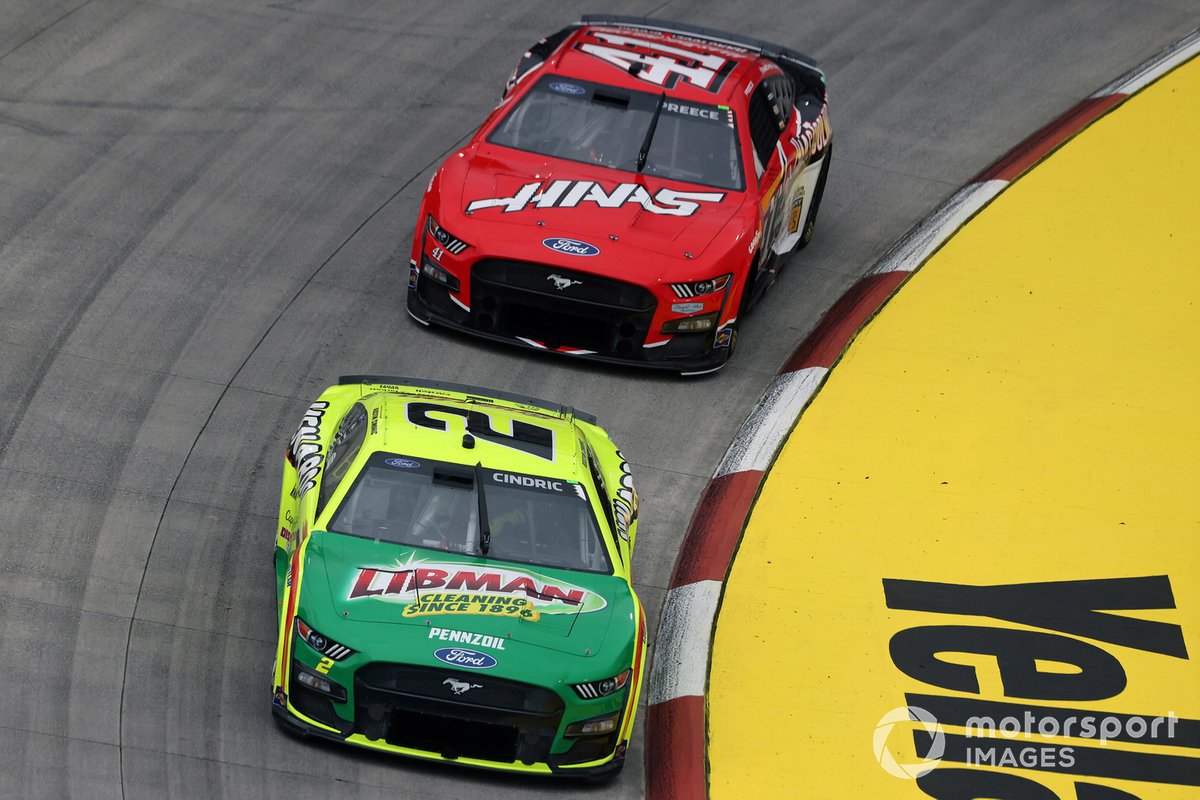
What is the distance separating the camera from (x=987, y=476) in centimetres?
1148

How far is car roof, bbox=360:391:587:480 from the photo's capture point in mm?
9297

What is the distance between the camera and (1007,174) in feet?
50.1

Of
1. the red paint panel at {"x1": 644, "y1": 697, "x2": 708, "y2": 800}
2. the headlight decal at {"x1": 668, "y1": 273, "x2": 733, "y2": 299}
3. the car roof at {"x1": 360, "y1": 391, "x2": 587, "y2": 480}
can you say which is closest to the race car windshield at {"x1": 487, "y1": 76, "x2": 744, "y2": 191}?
the headlight decal at {"x1": 668, "y1": 273, "x2": 733, "y2": 299}

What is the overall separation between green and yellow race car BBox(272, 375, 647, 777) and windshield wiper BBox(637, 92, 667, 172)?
346 cm

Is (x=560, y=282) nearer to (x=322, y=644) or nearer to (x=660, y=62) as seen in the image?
(x=660, y=62)

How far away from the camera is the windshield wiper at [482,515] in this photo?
8.91 m

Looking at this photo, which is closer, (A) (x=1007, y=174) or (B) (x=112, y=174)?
(B) (x=112, y=174)

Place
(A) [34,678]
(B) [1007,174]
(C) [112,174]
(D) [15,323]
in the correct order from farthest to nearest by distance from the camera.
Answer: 1. (B) [1007,174]
2. (C) [112,174]
3. (D) [15,323]
4. (A) [34,678]

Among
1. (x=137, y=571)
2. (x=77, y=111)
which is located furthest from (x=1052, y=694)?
(x=77, y=111)

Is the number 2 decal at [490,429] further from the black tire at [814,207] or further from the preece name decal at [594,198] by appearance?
the black tire at [814,207]

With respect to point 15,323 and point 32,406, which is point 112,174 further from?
point 32,406

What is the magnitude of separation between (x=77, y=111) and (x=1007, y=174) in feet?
24.2

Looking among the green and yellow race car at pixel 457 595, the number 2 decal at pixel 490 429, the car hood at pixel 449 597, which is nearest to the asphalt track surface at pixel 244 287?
the green and yellow race car at pixel 457 595

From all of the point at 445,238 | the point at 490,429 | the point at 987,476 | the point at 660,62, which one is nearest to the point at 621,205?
the point at 445,238
